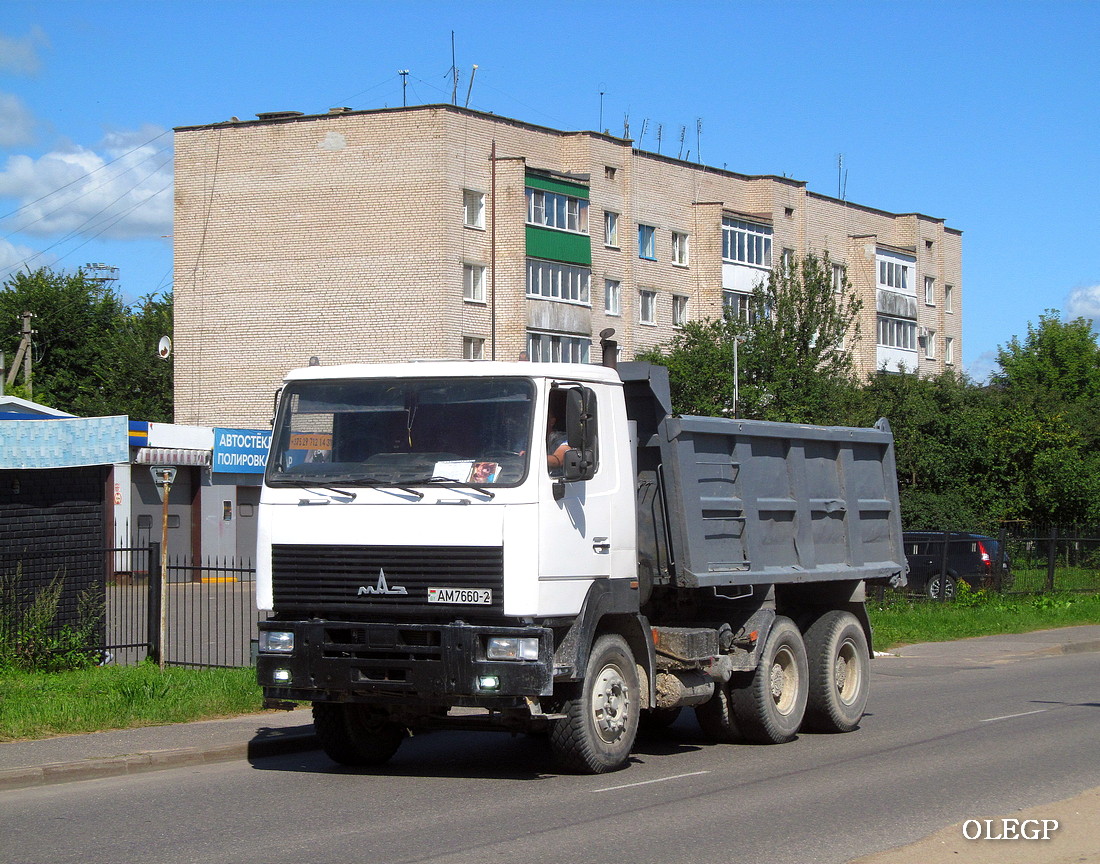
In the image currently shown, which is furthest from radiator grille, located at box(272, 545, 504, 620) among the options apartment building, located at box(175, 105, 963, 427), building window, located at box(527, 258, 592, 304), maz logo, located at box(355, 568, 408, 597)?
building window, located at box(527, 258, 592, 304)

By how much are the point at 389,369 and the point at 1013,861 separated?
17.0 ft

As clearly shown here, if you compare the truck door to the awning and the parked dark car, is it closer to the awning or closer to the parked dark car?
the parked dark car

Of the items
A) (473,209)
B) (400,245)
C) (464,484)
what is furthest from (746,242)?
(464,484)

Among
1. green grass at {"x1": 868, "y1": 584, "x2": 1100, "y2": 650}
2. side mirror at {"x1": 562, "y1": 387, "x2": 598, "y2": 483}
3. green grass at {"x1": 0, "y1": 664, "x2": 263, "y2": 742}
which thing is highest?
side mirror at {"x1": 562, "y1": 387, "x2": 598, "y2": 483}

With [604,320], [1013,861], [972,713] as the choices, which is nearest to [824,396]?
[604,320]

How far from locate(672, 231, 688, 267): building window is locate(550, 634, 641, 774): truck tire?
51.2 m

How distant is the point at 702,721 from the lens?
1162cm

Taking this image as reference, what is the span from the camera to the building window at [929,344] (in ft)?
253

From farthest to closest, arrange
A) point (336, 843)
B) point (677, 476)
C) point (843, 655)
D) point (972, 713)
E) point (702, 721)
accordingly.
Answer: point (972, 713) → point (843, 655) → point (702, 721) → point (677, 476) → point (336, 843)

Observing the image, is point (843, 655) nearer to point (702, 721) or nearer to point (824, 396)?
point (702, 721)

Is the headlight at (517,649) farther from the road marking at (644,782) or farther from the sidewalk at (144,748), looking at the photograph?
the sidewalk at (144,748)

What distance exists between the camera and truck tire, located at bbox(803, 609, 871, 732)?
1220cm

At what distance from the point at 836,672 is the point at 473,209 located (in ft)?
132

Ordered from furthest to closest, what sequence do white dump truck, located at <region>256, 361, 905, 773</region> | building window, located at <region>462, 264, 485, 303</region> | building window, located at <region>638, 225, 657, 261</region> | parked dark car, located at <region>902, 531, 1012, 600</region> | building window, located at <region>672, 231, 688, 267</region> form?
building window, located at <region>672, 231, 688, 267</region> < building window, located at <region>638, 225, 657, 261</region> < building window, located at <region>462, 264, 485, 303</region> < parked dark car, located at <region>902, 531, 1012, 600</region> < white dump truck, located at <region>256, 361, 905, 773</region>
